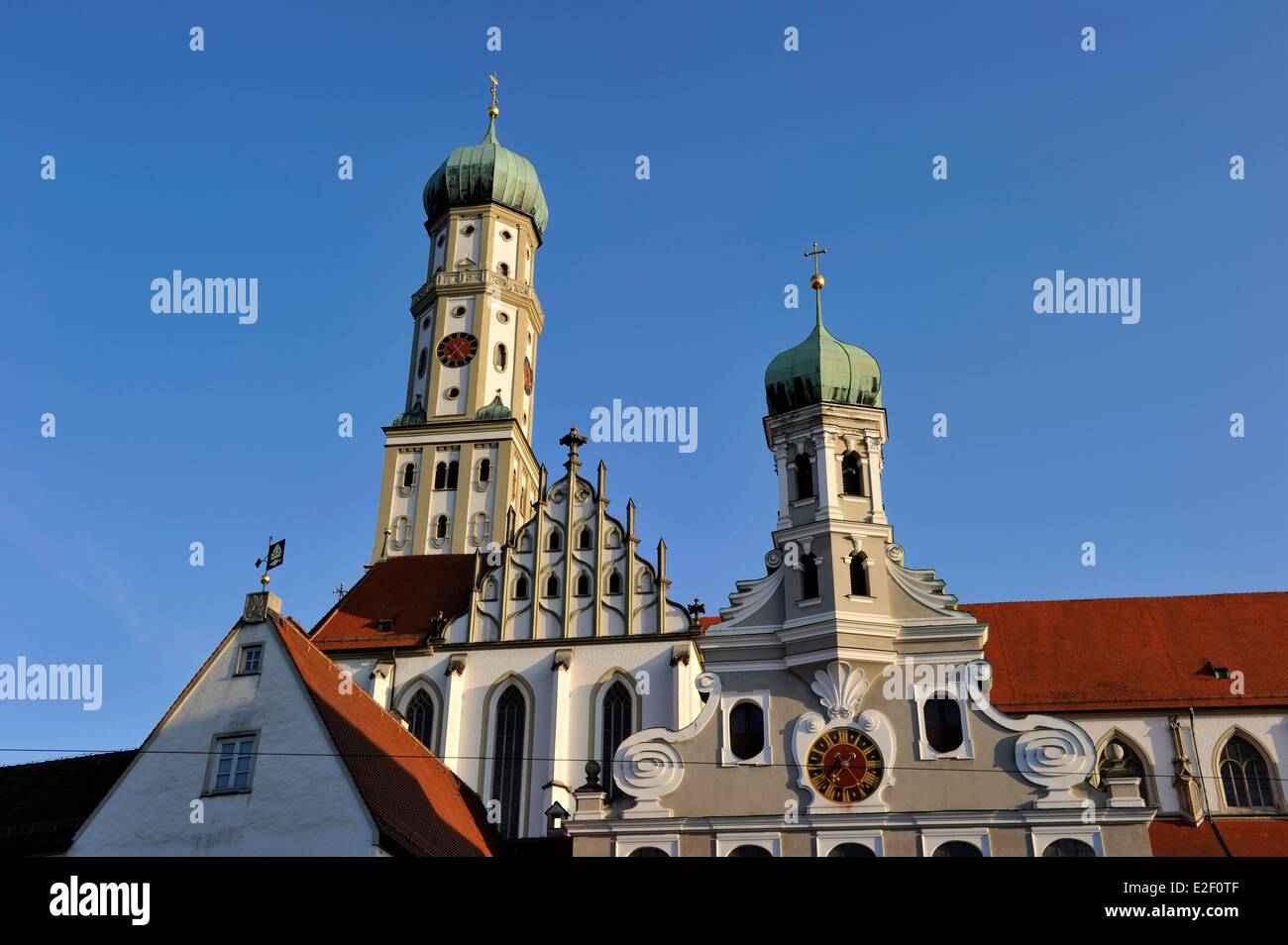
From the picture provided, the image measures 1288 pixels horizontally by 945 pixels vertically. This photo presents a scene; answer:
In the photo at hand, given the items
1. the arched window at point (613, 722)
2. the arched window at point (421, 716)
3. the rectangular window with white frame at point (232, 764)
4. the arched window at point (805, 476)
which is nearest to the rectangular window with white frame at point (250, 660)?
the rectangular window with white frame at point (232, 764)

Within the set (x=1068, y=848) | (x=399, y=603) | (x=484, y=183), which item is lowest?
(x=1068, y=848)

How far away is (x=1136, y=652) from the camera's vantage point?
1438 inches

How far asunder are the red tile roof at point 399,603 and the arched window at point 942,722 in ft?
53.9

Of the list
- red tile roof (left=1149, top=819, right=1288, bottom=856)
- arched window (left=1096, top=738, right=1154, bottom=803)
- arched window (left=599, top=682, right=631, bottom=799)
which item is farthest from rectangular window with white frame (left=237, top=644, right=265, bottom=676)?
arched window (left=1096, top=738, right=1154, bottom=803)

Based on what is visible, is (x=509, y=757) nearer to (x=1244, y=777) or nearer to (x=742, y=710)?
(x=742, y=710)

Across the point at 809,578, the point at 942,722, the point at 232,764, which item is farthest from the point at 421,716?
the point at 942,722

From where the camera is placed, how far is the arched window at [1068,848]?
2734cm

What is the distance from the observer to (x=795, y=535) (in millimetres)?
32906

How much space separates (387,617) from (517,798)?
8.34 m

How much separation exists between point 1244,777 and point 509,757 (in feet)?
65.2

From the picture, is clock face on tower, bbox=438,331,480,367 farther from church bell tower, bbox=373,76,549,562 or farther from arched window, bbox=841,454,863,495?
arched window, bbox=841,454,863,495

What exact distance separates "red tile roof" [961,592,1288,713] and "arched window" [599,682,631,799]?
1034 centimetres
